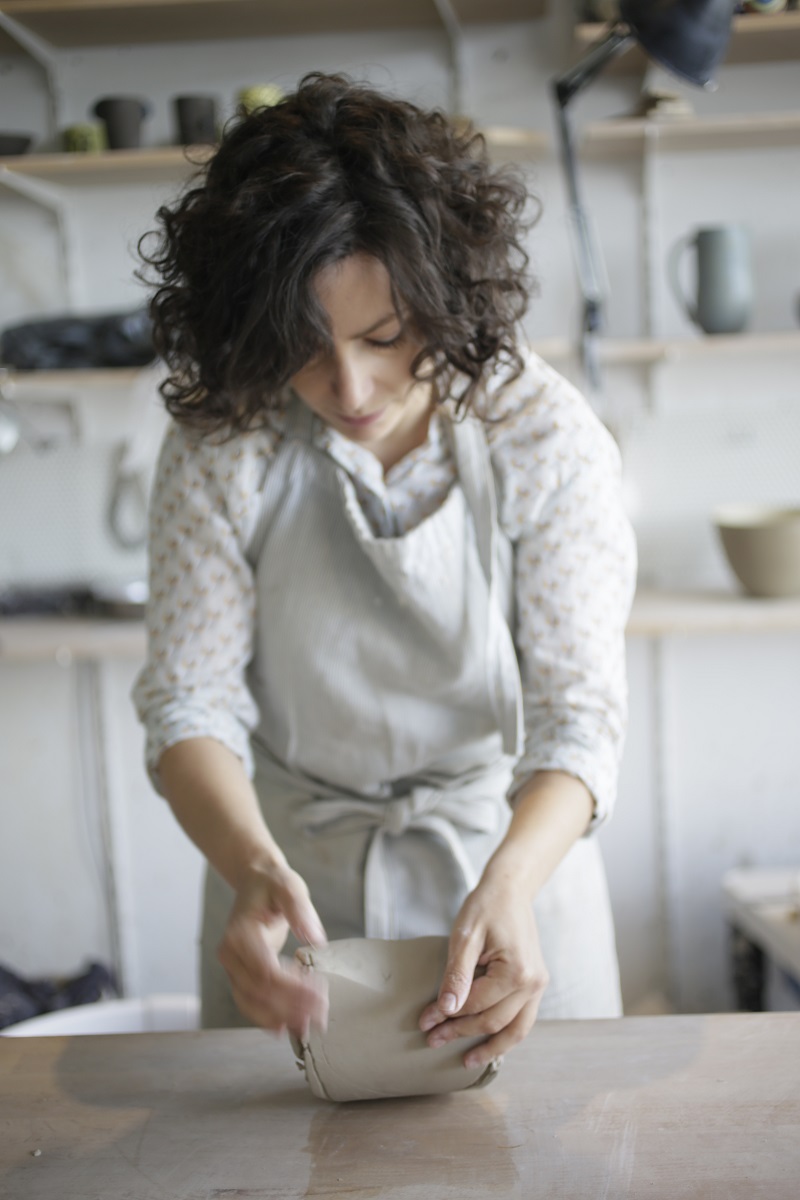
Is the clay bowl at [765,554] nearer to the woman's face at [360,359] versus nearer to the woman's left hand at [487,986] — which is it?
the woman's face at [360,359]

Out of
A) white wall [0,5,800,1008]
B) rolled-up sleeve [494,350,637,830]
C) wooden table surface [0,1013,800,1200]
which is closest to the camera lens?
wooden table surface [0,1013,800,1200]

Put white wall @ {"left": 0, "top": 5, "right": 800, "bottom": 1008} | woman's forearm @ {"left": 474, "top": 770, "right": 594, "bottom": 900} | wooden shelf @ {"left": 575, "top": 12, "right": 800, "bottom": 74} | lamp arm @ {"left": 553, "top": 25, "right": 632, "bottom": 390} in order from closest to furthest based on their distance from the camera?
woman's forearm @ {"left": 474, "top": 770, "right": 594, "bottom": 900}, lamp arm @ {"left": 553, "top": 25, "right": 632, "bottom": 390}, wooden shelf @ {"left": 575, "top": 12, "right": 800, "bottom": 74}, white wall @ {"left": 0, "top": 5, "right": 800, "bottom": 1008}

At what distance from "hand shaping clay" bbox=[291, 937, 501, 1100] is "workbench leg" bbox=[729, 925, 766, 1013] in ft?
5.04

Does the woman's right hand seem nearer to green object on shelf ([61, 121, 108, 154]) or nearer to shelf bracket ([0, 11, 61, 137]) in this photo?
green object on shelf ([61, 121, 108, 154])

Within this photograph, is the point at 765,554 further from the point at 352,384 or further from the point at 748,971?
the point at 352,384

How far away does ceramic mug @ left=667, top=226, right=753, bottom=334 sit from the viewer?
2.05m

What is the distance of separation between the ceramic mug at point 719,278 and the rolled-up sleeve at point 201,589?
4.45ft

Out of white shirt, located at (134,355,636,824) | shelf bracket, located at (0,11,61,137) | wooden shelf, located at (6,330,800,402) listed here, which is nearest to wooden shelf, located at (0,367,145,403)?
wooden shelf, located at (6,330,800,402)

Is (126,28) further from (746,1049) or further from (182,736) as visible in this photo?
(746,1049)

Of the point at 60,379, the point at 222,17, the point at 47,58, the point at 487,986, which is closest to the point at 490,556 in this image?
the point at 487,986

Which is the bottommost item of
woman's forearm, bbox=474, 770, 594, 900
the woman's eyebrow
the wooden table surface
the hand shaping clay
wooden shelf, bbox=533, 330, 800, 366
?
the wooden table surface

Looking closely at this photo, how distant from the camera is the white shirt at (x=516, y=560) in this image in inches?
36.4

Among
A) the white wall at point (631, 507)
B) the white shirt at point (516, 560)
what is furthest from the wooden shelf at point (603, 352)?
the white shirt at point (516, 560)

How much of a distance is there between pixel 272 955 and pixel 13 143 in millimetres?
1954
